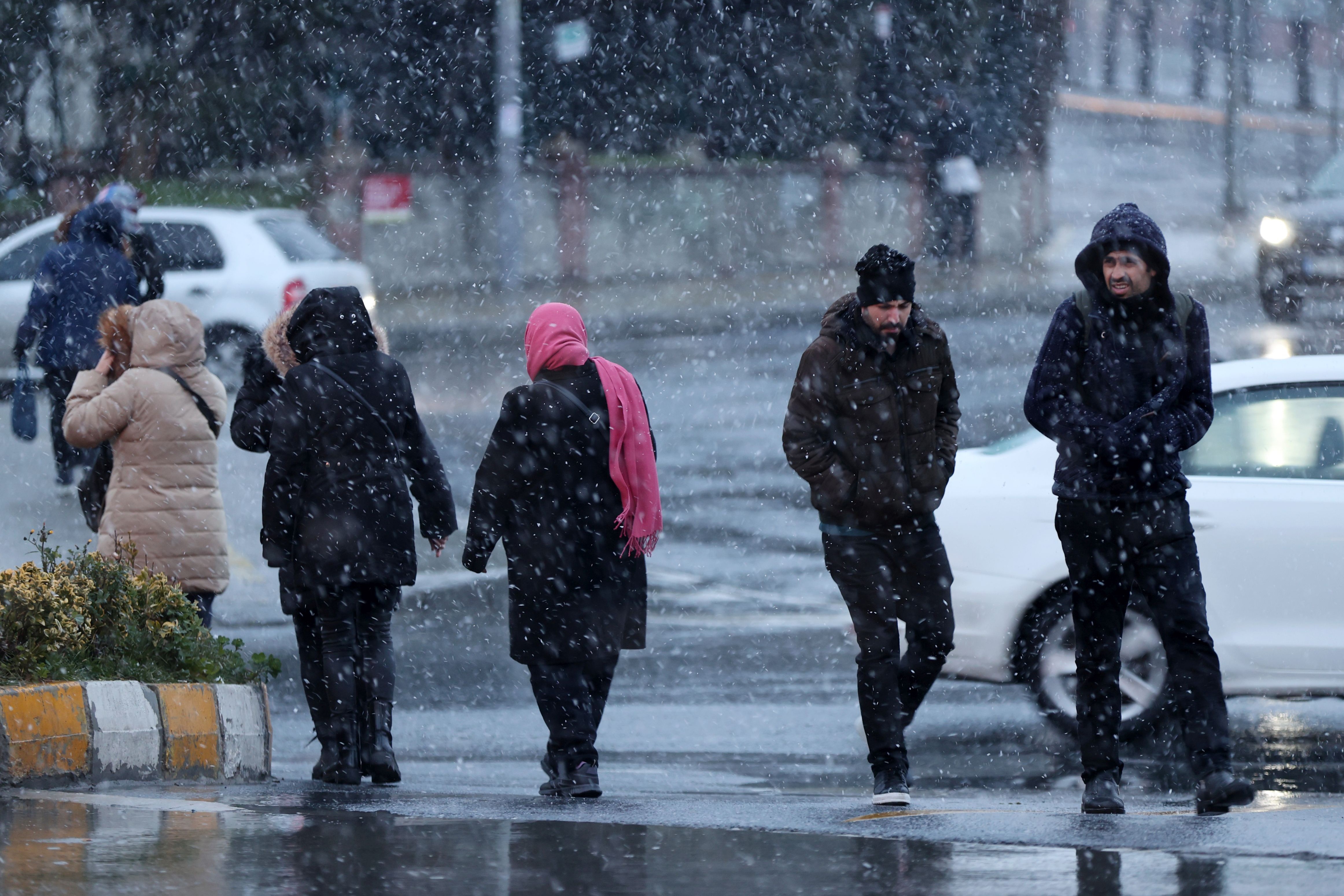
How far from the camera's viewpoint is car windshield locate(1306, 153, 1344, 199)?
19.6m

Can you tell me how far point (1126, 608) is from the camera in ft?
19.9

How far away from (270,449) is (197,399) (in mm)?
796

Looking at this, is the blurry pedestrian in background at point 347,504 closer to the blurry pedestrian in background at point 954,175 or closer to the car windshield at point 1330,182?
the car windshield at point 1330,182

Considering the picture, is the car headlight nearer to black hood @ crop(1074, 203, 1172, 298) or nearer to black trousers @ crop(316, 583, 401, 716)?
black hood @ crop(1074, 203, 1172, 298)

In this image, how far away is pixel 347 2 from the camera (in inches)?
1119

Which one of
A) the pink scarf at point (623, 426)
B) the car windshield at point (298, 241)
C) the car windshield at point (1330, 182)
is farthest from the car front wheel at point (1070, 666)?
the car windshield at point (1330, 182)

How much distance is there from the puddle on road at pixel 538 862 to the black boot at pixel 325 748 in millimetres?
1094

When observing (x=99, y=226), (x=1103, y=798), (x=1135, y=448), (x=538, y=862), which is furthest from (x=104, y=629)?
(x=99, y=226)

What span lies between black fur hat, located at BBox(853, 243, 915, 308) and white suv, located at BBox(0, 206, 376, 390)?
11.8 meters

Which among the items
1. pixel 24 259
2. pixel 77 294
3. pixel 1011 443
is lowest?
pixel 1011 443

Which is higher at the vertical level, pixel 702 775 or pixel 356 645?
pixel 356 645

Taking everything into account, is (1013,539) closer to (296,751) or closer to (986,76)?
(296,751)

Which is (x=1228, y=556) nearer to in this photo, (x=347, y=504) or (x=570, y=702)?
Result: (x=570, y=702)

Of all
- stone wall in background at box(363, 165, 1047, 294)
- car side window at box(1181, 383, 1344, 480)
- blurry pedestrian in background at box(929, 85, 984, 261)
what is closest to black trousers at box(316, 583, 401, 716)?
car side window at box(1181, 383, 1344, 480)
